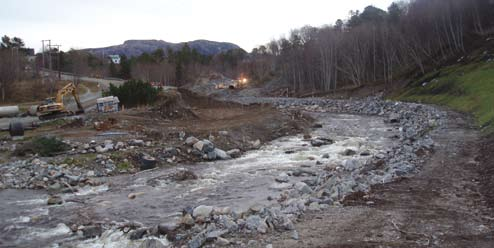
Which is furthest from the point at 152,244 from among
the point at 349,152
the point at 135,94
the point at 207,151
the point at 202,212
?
the point at 135,94

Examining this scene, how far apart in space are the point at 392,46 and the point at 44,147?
68272 millimetres

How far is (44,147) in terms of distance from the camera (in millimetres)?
22516

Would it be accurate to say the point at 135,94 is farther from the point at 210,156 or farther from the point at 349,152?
the point at 349,152

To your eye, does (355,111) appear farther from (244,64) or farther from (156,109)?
(244,64)

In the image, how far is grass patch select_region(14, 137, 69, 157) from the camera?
22359mm

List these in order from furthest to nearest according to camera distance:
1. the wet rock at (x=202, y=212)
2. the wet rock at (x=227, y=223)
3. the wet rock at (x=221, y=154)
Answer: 1. the wet rock at (x=221, y=154)
2. the wet rock at (x=202, y=212)
3. the wet rock at (x=227, y=223)

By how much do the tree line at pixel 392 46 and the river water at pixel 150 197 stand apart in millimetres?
49082

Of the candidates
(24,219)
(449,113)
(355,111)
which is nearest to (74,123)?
(24,219)

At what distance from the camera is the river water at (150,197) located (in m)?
12.4

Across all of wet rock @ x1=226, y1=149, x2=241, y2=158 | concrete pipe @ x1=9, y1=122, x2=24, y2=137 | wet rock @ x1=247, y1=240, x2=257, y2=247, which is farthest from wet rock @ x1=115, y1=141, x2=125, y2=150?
wet rock @ x1=247, y1=240, x2=257, y2=247

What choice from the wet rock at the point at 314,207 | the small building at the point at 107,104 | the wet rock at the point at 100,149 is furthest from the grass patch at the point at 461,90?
the small building at the point at 107,104

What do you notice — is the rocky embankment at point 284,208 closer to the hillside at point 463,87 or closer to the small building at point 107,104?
the hillside at point 463,87

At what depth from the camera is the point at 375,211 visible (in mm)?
11492

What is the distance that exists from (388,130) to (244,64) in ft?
404
